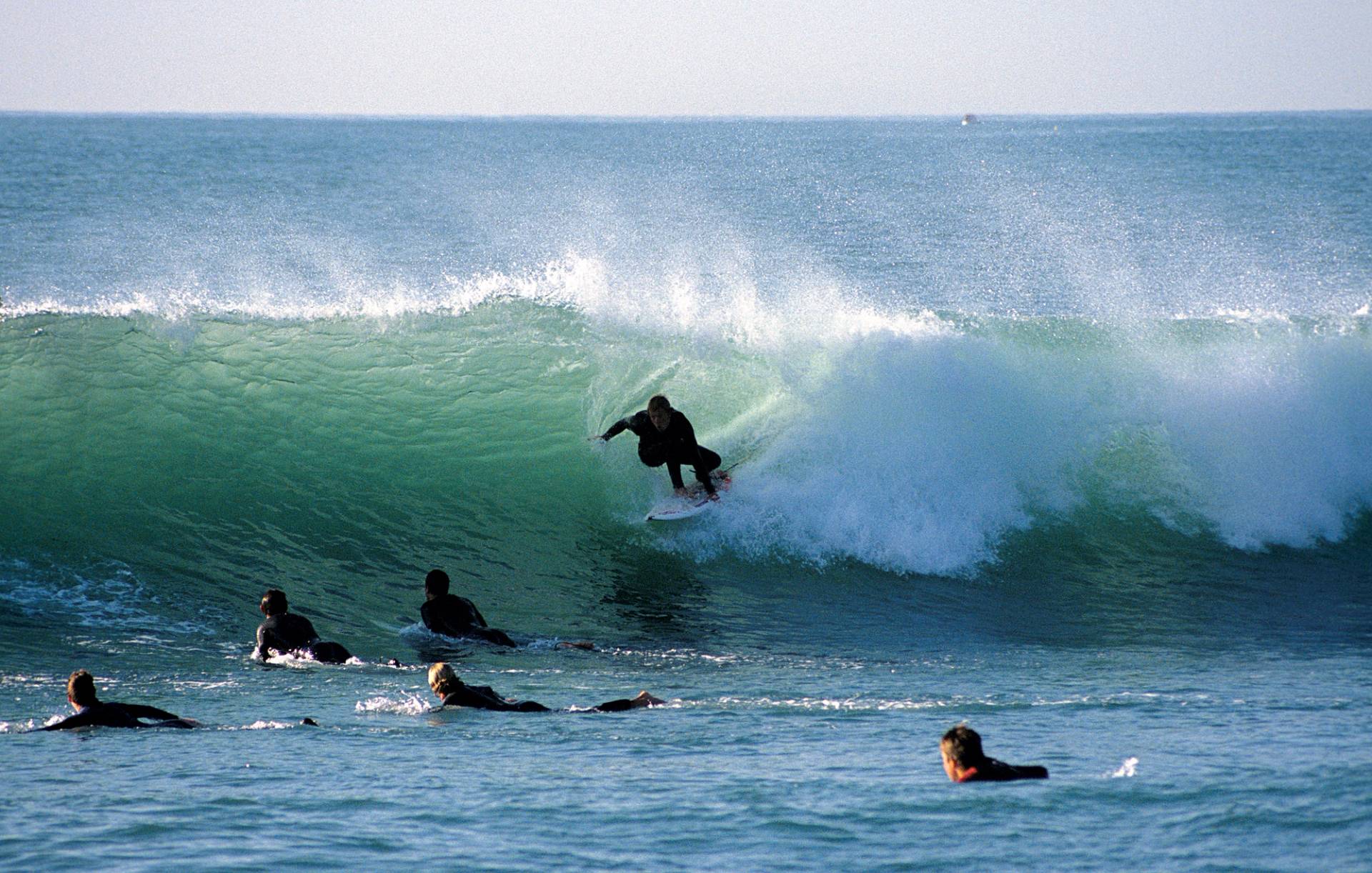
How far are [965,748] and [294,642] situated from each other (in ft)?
17.1

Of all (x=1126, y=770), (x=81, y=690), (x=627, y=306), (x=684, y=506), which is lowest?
(x=1126, y=770)

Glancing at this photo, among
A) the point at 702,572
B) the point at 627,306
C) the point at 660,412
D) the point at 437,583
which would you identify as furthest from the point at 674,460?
the point at 627,306

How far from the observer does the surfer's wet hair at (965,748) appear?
20.6ft

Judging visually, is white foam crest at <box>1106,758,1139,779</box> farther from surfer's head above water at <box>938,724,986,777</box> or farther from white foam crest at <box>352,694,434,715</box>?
white foam crest at <box>352,694,434,715</box>

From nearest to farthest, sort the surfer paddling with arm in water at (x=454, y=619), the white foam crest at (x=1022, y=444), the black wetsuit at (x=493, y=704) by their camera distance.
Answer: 1. the black wetsuit at (x=493, y=704)
2. the surfer paddling with arm in water at (x=454, y=619)
3. the white foam crest at (x=1022, y=444)

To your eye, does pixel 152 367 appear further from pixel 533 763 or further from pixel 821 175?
pixel 821 175

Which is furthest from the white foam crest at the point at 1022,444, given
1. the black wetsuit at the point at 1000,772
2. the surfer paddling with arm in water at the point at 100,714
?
the black wetsuit at the point at 1000,772

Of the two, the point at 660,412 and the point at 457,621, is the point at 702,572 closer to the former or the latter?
the point at 660,412

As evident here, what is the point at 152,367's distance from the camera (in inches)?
602

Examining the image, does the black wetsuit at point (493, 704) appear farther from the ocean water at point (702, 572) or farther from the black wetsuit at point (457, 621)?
the black wetsuit at point (457, 621)

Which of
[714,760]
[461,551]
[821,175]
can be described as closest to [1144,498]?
[461,551]

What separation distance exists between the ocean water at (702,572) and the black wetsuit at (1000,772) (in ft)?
0.43

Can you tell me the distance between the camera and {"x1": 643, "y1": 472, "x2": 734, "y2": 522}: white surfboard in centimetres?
1250

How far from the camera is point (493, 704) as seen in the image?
820cm
